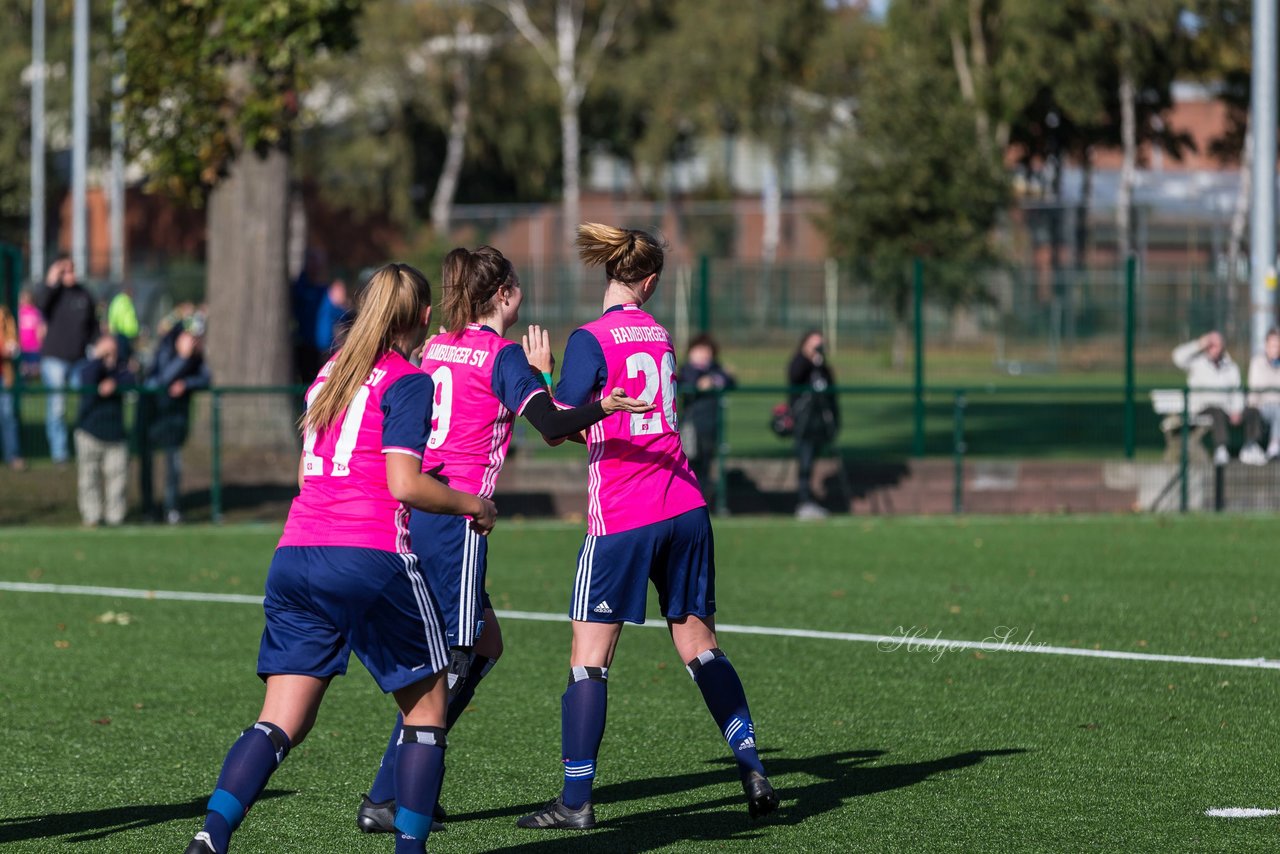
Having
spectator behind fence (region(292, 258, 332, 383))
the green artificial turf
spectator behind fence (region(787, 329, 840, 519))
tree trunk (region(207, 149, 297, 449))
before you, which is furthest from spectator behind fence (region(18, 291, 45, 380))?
spectator behind fence (region(787, 329, 840, 519))

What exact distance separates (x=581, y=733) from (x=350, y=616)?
1254 mm

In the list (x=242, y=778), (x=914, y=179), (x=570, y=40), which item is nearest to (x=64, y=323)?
(x=242, y=778)

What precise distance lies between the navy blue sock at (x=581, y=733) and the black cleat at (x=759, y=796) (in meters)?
0.51

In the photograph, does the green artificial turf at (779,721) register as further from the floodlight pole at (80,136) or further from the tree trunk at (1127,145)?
the tree trunk at (1127,145)

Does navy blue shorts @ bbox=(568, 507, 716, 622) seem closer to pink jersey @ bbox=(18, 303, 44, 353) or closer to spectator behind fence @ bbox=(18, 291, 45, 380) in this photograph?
spectator behind fence @ bbox=(18, 291, 45, 380)

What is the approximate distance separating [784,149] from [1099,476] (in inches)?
1509

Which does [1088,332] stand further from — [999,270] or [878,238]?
[878,238]

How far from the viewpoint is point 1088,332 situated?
28391 mm

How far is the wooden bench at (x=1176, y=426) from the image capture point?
1753cm

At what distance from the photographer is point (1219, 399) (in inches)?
688

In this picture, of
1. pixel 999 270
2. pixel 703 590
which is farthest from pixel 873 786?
pixel 999 270

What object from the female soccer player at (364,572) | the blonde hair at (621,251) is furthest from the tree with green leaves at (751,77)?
the female soccer player at (364,572)

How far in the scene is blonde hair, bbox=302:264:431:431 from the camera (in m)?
4.88

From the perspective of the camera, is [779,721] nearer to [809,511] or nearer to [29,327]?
[809,511]
